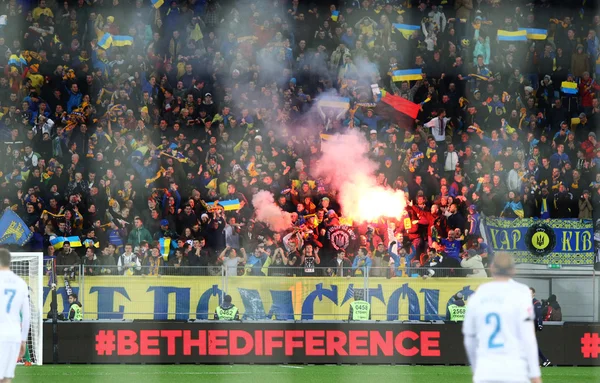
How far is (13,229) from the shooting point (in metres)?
15.4

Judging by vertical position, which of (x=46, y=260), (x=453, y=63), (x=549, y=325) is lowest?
(x=549, y=325)

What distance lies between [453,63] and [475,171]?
2.18 m

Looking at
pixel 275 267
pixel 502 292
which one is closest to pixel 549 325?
pixel 275 267

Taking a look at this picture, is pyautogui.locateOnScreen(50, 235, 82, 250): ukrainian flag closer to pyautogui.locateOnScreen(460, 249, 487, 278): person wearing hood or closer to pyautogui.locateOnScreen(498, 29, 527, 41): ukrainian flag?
pyautogui.locateOnScreen(460, 249, 487, 278): person wearing hood

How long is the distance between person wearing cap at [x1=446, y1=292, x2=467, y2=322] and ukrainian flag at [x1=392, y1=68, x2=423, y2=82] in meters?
5.46

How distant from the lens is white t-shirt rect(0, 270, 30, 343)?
24.7 feet

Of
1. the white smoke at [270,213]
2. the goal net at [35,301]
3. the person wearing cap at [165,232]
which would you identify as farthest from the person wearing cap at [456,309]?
the goal net at [35,301]

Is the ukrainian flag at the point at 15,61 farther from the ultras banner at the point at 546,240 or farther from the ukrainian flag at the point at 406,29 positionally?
the ultras banner at the point at 546,240

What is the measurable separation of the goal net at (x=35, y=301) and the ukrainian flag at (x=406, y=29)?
812 cm

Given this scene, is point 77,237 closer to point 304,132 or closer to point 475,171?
point 304,132

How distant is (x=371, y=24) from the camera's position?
18844 millimetres

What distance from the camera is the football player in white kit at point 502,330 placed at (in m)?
5.76

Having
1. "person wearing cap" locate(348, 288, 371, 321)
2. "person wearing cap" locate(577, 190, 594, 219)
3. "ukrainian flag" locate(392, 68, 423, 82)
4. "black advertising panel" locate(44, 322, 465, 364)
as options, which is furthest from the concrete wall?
"ukrainian flag" locate(392, 68, 423, 82)

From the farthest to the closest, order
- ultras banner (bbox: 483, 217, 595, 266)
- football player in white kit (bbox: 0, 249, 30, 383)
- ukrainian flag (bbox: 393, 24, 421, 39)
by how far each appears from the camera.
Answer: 1. ukrainian flag (bbox: 393, 24, 421, 39)
2. ultras banner (bbox: 483, 217, 595, 266)
3. football player in white kit (bbox: 0, 249, 30, 383)
